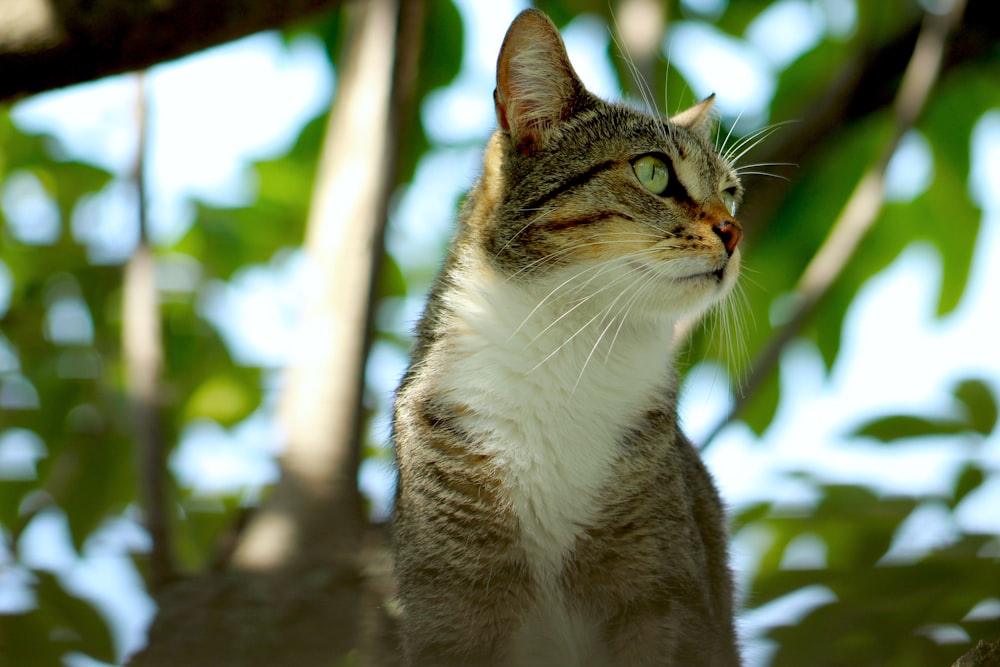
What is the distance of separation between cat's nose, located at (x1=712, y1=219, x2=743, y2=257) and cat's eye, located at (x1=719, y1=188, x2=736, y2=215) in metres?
0.26

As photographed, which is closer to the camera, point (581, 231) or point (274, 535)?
point (581, 231)

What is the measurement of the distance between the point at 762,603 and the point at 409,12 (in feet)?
10.9

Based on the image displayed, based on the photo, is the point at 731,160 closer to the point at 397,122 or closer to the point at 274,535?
the point at 397,122

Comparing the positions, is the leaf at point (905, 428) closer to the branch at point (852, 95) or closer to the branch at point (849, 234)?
the branch at point (849, 234)

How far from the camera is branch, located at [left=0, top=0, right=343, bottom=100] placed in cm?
294

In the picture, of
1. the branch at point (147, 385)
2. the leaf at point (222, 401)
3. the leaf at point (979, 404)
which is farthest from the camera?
the leaf at point (222, 401)

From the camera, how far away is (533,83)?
3330mm

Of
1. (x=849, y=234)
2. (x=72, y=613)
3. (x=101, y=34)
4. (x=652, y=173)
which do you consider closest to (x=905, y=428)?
(x=849, y=234)

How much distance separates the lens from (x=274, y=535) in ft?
13.3

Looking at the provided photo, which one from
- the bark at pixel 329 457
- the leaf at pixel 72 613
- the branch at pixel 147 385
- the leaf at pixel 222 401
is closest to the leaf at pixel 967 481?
the bark at pixel 329 457

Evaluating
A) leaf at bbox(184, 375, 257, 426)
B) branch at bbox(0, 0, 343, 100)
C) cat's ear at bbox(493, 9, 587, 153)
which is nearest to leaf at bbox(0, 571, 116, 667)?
branch at bbox(0, 0, 343, 100)

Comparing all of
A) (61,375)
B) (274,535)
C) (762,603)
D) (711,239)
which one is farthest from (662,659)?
(61,375)

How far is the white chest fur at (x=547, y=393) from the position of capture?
304cm

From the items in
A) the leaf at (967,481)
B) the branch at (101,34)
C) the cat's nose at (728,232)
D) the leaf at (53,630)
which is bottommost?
the leaf at (53,630)
